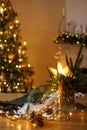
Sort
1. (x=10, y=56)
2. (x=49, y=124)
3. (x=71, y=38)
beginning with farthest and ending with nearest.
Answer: (x=71, y=38)
(x=10, y=56)
(x=49, y=124)

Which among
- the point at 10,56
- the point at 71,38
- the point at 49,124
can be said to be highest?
the point at 71,38

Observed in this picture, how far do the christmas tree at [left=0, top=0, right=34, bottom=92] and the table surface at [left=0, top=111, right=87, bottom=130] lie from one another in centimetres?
304

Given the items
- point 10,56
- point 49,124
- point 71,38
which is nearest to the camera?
point 49,124

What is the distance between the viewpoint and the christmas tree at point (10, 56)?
15.8 feet

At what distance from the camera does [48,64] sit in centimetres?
627

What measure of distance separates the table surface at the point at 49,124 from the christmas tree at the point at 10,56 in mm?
3038

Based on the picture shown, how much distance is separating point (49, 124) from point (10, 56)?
10.7 ft

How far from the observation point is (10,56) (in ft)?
15.9

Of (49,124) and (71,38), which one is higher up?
(71,38)

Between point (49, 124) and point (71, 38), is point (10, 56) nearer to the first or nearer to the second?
point (71, 38)

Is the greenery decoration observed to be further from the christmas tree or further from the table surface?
the table surface

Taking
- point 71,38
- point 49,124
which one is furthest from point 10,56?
point 49,124

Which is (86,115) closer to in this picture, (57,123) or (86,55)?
(57,123)

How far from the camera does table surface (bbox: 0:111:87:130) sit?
1.60 m
